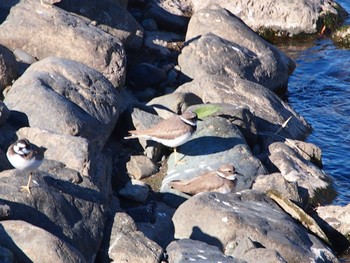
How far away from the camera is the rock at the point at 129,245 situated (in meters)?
12.2

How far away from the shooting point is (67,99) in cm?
1603

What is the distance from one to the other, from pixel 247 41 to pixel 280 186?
24.1 ft

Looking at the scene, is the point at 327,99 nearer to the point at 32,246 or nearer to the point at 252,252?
the point at 252,252

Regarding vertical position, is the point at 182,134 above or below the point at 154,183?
above

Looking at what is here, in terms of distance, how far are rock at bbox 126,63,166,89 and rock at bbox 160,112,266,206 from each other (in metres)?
3.32

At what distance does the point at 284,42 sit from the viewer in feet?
85.9

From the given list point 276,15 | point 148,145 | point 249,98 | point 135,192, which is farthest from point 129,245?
point 276,15

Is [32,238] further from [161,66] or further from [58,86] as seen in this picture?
[161,66]

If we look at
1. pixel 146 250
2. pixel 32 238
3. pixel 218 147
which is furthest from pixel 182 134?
pixel 32 238

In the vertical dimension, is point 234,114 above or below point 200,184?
above

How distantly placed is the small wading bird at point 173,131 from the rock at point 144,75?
12.5 ft

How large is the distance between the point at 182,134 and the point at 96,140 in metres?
1.63

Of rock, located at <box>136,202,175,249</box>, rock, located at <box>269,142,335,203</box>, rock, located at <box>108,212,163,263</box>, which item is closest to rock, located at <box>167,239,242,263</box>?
rock, located at <box>108,212,163,263</box>

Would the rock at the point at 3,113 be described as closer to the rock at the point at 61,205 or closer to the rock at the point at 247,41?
the rock at the point at 61,205
